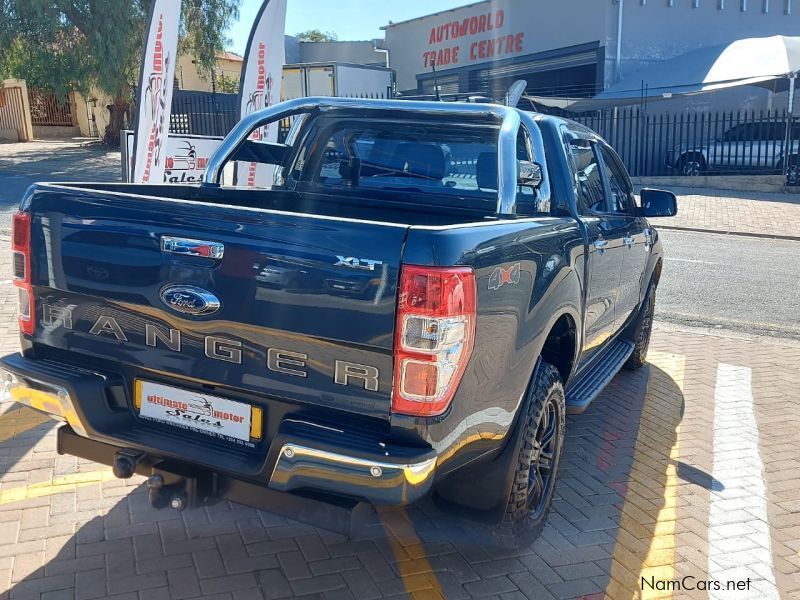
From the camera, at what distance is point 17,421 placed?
14.8ft

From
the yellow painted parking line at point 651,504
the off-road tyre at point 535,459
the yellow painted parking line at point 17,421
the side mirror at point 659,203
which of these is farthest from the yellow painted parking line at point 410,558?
the side mirror at point 659,203

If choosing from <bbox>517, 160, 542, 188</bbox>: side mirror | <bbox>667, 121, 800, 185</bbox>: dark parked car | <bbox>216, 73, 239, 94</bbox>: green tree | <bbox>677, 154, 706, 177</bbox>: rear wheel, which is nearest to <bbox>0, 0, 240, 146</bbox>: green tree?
<bbox>216, 73, 239, 94</bbox>: green tree

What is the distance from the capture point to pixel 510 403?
2926 millimetres

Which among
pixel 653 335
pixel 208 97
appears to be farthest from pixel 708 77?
pixel 653 335

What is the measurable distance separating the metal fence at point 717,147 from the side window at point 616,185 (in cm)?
1511

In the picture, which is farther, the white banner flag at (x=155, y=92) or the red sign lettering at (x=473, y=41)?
the red sign lettering at (x=473, y=41)

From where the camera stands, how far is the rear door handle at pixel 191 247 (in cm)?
260

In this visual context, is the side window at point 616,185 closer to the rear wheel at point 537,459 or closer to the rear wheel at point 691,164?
the rear wheel at point 537,459

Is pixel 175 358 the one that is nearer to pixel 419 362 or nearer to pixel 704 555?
pixel 419 362

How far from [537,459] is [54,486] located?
7.75 ft

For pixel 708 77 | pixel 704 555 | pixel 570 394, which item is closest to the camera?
pixel 704 555

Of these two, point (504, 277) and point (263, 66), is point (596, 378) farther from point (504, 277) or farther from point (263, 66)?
point (263, 66)

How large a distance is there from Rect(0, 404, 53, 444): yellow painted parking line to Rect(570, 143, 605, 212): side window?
330 cm

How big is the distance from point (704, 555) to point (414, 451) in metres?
1.74
